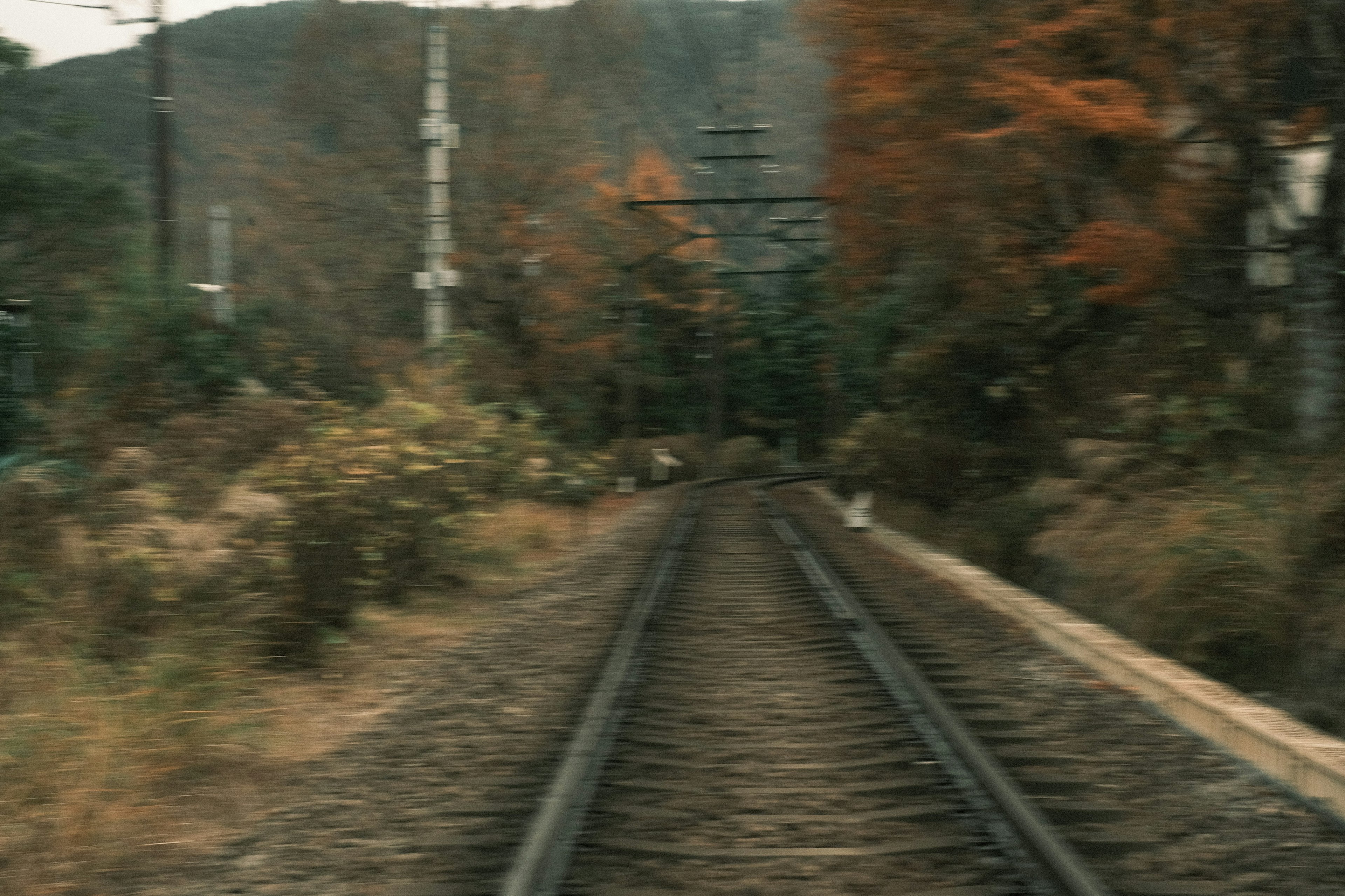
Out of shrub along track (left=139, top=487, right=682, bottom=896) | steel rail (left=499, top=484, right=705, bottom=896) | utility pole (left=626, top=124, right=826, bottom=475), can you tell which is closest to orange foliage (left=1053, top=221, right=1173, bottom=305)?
steel rail (left=499, top=484, right=705, bottom=896)

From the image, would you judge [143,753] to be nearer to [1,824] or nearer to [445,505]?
[1,824]

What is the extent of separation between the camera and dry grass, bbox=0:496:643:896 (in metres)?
5.21

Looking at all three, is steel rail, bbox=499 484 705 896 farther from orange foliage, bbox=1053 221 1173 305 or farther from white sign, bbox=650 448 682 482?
white sign, bbox=650 448 682 482

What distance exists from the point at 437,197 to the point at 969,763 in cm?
1485

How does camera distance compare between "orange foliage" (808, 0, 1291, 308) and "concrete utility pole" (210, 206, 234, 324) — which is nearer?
"orange foliage" (808, 0, 1291, 308)

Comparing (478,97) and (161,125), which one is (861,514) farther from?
(478,97)

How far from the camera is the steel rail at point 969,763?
186 inches

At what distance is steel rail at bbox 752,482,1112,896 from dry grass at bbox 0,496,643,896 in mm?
3132

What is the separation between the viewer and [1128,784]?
6.15 meters

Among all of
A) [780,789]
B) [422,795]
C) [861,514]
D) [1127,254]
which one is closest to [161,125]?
[861,514]

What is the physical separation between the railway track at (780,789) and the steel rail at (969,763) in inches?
0.5

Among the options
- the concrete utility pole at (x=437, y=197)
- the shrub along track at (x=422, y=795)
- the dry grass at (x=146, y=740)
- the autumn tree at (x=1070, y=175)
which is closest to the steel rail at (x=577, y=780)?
the shrub along track at (x=422, y=795)

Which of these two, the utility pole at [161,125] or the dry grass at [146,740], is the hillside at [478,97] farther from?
the dry grass at [146,740]

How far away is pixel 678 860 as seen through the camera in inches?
202
